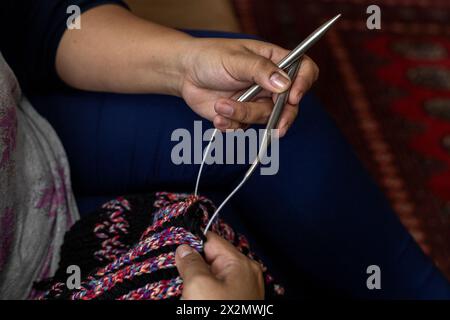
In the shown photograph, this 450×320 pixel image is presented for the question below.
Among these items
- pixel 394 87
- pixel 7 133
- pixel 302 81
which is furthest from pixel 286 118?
pixel 394 87

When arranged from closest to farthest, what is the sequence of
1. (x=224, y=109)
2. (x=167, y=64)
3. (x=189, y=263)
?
(x=189, y=263) < (x=224, y=109) < (x=167, y=64)

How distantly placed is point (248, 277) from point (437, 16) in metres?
1.51

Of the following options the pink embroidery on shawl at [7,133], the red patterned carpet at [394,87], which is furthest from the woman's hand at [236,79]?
the red patterned carpet at [394,87]

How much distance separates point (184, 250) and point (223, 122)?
0.57 feet

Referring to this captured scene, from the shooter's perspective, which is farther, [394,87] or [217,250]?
[394,87]

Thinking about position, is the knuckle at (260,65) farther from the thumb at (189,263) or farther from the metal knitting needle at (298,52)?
the thumb at (189,263)

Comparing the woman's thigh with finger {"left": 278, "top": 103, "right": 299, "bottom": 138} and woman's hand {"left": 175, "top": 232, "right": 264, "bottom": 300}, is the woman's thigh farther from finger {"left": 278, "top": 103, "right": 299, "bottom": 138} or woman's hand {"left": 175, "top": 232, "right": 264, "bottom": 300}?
woman's hand {"left": 175, "top": 232, "right": 264, "bottom": 300}

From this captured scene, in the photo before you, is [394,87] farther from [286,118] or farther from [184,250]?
[184,250]

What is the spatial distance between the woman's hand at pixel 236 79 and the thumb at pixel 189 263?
0.17m

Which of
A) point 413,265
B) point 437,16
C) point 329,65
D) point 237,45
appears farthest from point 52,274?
point 437,16

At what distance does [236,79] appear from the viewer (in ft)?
2.10

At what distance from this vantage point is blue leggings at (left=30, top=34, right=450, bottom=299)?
0.71 meters

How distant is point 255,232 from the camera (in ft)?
2.53

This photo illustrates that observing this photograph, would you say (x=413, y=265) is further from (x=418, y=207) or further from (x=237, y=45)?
(x=418, y=207)
